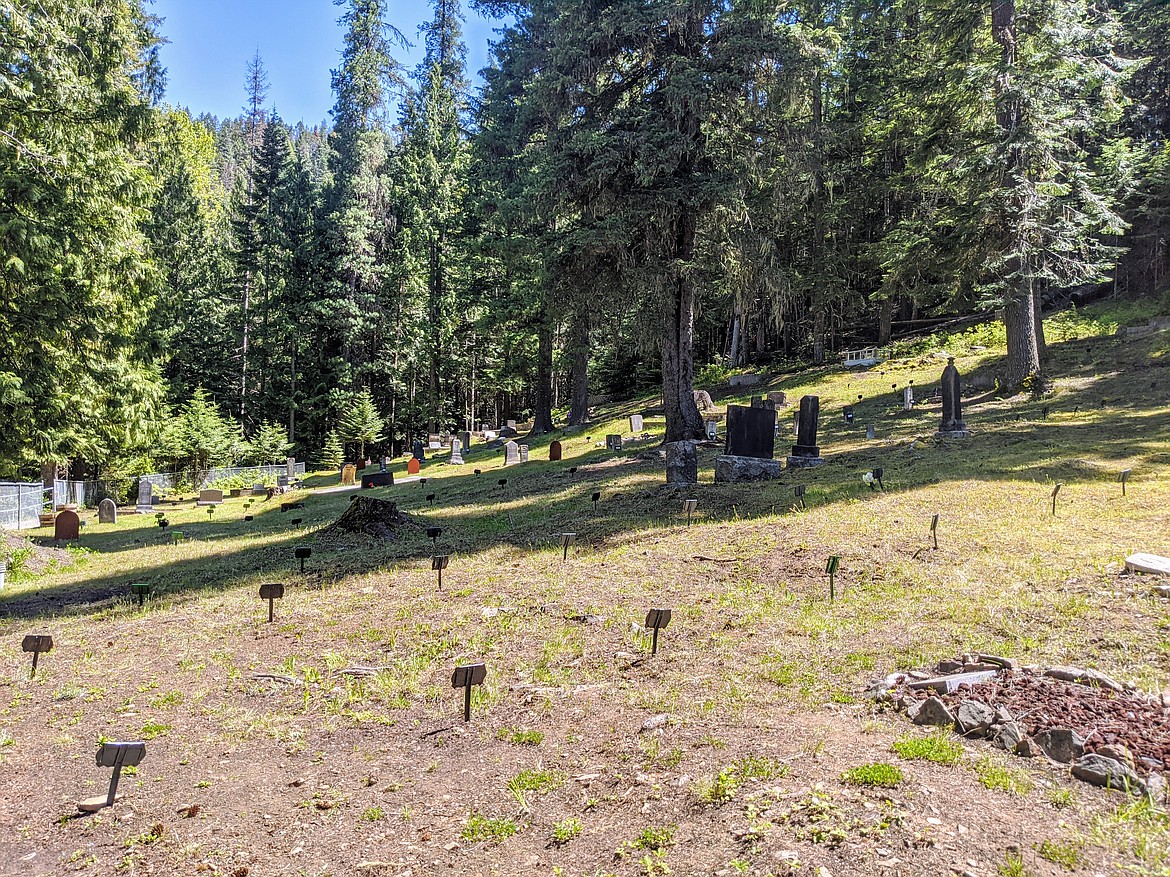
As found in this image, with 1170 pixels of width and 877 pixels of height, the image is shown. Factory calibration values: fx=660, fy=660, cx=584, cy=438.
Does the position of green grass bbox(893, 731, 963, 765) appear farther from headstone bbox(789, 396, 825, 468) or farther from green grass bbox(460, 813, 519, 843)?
headstone bbox(789, 396, 825, 468)

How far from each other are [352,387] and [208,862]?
3674 cm

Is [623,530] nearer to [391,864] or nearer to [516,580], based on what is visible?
[516,580]

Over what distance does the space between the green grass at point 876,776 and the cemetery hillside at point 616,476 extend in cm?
3

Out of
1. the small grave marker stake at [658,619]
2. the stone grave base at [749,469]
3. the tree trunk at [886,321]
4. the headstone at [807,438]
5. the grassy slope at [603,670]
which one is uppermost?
the tree trunk at [886,321]

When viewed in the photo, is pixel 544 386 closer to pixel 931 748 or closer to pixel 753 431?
pixel 753 431

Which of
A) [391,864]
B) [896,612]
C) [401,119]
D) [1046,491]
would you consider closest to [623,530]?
[896,612]

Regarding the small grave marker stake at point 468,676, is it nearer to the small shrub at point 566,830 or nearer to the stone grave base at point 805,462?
the small shrub at point 566,830

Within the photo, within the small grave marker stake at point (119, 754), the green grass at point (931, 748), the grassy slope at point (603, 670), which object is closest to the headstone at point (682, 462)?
the grassy slope at point (603, 670)

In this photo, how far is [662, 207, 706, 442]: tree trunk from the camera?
16.3 meters

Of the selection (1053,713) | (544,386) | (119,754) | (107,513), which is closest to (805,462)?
(1053,713)

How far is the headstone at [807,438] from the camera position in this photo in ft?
45.5

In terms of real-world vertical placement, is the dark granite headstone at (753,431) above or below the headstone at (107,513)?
above

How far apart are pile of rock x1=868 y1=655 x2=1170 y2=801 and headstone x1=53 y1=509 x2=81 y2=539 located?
17.5 m

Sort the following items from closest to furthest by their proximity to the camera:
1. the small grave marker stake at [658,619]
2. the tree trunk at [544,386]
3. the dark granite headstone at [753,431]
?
the small grave marker stake at [658,619], the dark granite headstone at [753,431], the tree trunk at [544,386]
